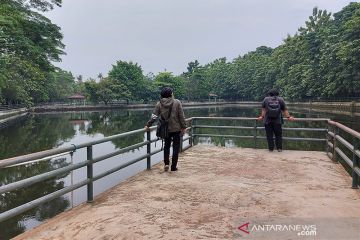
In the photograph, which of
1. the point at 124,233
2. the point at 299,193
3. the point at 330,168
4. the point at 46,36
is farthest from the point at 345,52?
the point at 124,233

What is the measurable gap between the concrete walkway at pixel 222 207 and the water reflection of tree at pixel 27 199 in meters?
3.87

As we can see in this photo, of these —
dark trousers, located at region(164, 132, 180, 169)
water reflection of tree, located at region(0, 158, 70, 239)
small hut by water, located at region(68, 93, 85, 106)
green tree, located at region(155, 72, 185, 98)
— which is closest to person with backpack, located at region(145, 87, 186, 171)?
dark trousers, located at region(164, 132, 180, 169)

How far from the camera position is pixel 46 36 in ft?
95.5

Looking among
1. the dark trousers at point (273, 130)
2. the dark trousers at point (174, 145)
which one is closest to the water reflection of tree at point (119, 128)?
the dark trousers at point (273, 130)

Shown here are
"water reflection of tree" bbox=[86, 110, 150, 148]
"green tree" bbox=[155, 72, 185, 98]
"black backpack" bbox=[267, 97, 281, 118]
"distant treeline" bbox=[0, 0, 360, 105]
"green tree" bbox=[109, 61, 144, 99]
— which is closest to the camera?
"black backpack" bbox=[267, 97, 281, 118]

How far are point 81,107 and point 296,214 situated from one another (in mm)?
70795

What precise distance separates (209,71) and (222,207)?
108 metres

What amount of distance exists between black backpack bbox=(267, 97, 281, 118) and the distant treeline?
60.6 ft

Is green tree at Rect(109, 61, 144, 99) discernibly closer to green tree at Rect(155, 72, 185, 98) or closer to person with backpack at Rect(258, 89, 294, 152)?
green tree at Rect(155, 72, 185, 98)

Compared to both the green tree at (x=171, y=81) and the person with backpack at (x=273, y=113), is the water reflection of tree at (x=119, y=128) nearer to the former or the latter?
the person with backpack at (x=273, y=113)

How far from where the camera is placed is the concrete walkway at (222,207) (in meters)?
4.05

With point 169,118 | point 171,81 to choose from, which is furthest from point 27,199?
point 171,81

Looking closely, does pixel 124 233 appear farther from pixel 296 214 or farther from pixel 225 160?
pixel 225 160

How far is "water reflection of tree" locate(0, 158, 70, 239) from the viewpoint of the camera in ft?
28.2
